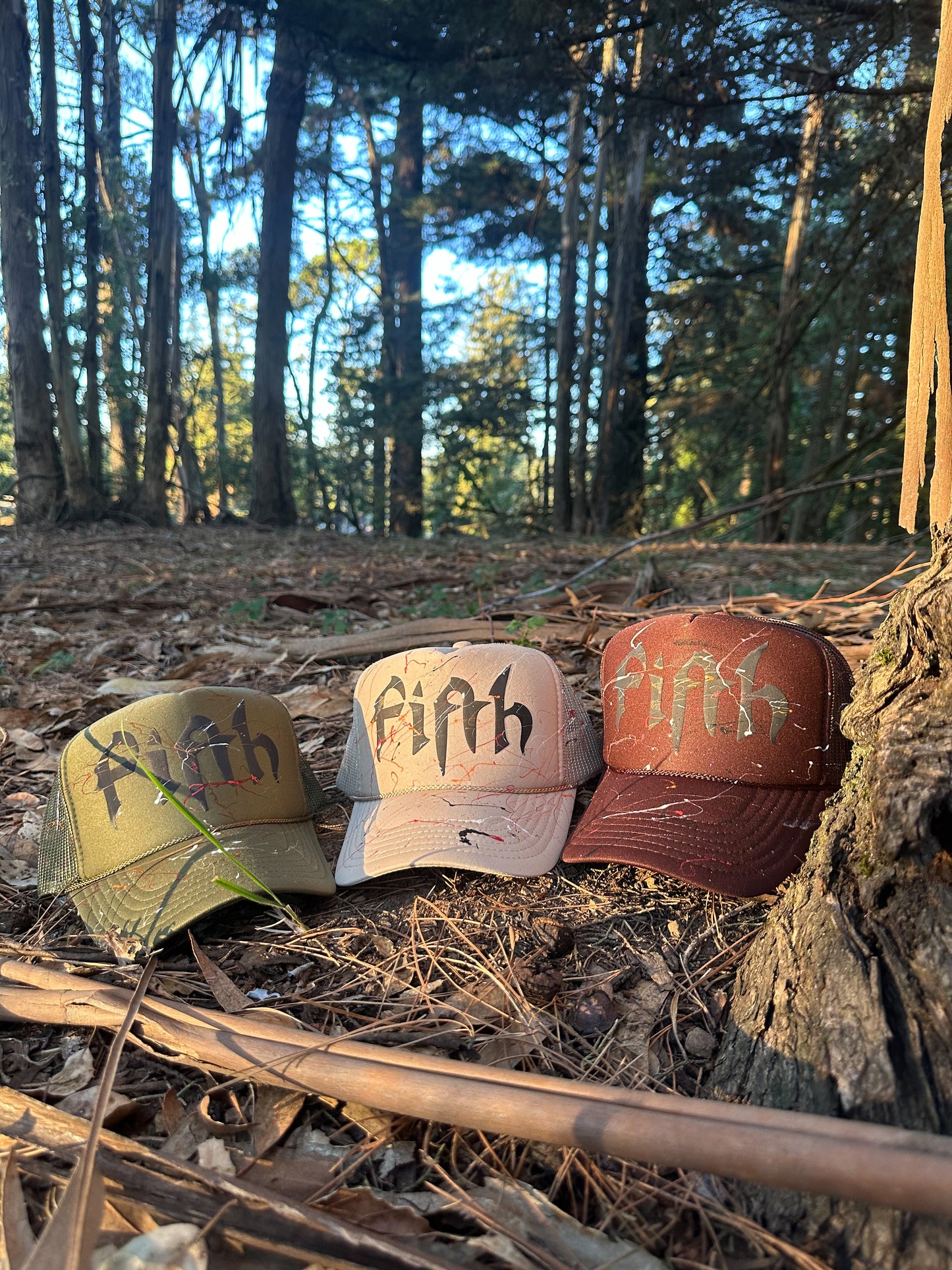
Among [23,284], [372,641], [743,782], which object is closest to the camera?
[743,782]

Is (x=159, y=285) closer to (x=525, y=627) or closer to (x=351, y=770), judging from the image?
(x=525, y=627)

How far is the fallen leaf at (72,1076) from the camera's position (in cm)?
117

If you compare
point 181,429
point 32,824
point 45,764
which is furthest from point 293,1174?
point 181,429

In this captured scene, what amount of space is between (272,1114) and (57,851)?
3.20 ft

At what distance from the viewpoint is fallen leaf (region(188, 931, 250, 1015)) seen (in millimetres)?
1323

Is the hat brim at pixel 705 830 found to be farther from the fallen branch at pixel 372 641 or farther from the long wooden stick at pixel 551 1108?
the fallen branch at pixel 372 641

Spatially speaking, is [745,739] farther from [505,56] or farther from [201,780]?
[505,56]

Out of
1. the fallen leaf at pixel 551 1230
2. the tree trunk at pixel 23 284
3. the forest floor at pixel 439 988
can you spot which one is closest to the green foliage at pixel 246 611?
the forest floor at pixel 439 988

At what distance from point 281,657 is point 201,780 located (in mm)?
1606

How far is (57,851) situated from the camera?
175 cm

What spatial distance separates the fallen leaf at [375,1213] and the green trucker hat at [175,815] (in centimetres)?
69

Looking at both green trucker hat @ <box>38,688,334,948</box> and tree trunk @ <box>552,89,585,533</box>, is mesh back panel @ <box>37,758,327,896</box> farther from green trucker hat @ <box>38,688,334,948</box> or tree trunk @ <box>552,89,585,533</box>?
tree trunk @ <box>552,89,585,533</box>

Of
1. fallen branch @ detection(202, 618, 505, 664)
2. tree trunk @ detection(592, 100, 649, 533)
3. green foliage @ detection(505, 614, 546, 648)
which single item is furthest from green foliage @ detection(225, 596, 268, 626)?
tree trunk @ detection(592, 100, 649, 533)

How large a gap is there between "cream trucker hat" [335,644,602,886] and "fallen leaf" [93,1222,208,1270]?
81 centimetres
